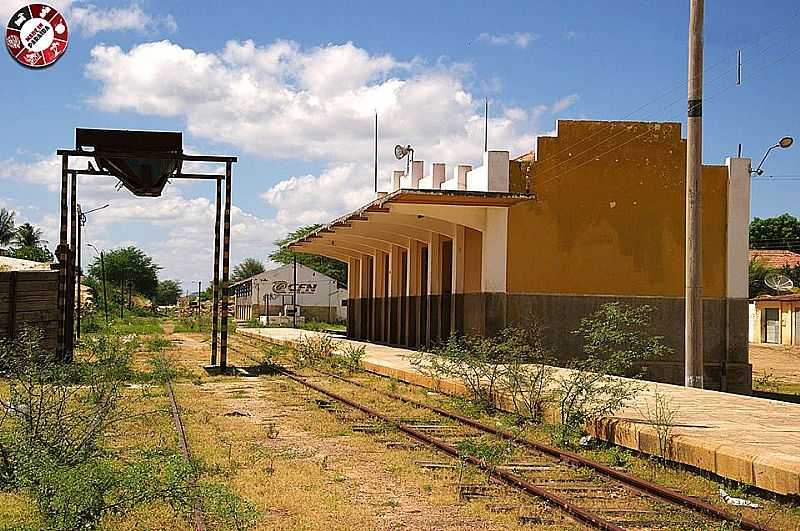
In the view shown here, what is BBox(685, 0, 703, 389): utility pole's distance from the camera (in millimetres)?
16422

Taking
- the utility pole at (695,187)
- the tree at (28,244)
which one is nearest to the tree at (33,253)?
the tree at (28,244)

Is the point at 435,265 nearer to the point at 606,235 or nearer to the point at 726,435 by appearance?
the point at 606,235

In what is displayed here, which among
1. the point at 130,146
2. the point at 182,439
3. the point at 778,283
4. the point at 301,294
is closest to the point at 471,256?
the point at 130,146

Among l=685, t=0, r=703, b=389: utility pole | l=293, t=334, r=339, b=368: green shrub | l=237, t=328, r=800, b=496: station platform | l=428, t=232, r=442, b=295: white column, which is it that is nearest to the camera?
l=237, t=328, r=800, b=496: station platform

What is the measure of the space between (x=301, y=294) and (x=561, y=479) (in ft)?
269

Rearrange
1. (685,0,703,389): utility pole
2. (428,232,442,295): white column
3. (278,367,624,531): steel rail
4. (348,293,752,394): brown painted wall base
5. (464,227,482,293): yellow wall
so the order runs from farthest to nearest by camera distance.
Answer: (428,232,442,295): white column
(464,227,482,293): yellow wall
(348,293,752,394): brown painted wall base
(685,0,703,389): utility pole
(278,367,624,531): steel rail

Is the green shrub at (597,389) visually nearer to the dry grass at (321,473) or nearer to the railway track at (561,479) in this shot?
the railway track at (561,479)

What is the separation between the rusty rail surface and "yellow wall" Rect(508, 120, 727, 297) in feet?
32.9

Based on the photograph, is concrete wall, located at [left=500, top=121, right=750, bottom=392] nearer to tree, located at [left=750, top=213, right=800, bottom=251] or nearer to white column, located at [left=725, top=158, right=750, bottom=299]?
white column, located at [left=725, top=158, right=750, bottom=299]

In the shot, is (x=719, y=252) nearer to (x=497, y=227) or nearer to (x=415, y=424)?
(x=497, y=227)

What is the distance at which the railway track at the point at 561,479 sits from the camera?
737 centimetres

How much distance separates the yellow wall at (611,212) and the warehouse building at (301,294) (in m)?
64.0

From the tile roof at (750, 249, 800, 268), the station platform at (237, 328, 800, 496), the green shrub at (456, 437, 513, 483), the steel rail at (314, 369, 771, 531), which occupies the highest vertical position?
the tile roof at (750, 249, 800, 268)

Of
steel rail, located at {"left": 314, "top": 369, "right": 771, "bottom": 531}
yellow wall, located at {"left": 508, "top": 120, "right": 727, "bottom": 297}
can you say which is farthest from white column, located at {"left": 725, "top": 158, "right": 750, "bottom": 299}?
steel rail, located at {"left": 314, "top": 369, "right": 771, "bottom": 531}
